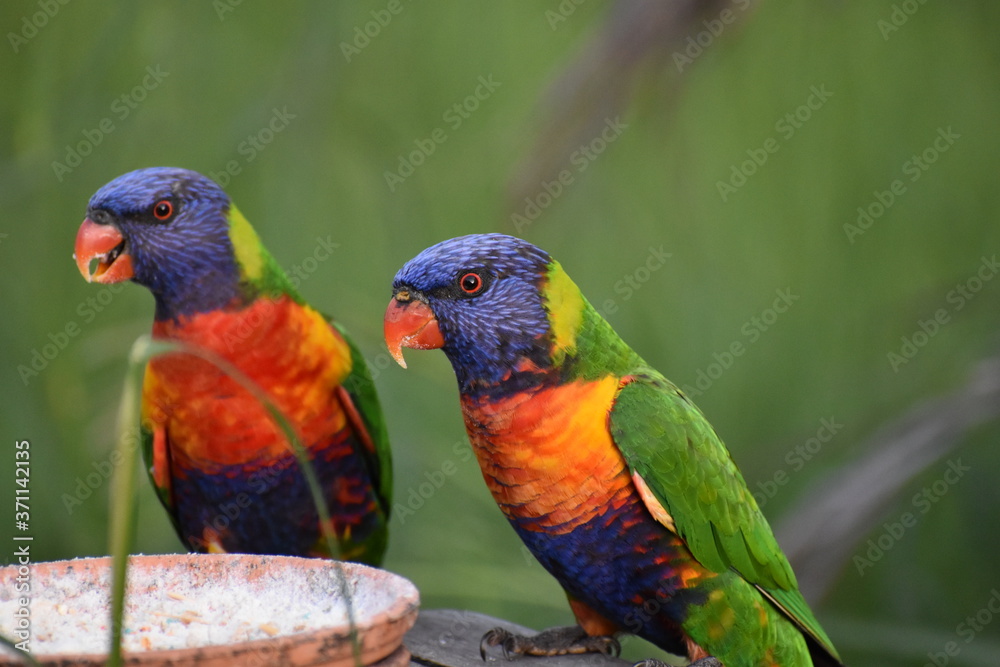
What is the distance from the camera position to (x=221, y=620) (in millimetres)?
1358

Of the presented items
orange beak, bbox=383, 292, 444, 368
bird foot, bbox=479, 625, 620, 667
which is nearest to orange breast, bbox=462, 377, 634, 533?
orange beak, bbox=383, 292, 444, 368

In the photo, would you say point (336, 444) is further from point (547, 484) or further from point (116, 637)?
point (116, 637)

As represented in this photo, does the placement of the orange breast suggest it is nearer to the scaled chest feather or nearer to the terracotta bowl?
the terracotta bowl

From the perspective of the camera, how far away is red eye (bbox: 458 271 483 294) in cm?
168

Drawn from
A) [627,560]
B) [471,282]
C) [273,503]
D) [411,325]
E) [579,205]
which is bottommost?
[273,503]

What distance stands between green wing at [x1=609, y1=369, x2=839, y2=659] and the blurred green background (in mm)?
844

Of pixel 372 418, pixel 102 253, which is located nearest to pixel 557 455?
pixel 372 418

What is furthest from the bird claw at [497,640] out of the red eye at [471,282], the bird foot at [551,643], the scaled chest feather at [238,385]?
the red eye at [471,282]

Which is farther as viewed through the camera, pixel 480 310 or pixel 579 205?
pixel 579 205

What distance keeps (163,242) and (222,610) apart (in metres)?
0.91

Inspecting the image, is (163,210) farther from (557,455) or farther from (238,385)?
(557,455)

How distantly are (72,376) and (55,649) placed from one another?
232 cm

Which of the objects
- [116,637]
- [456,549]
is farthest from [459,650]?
[456,549]

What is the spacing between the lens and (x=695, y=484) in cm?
167
